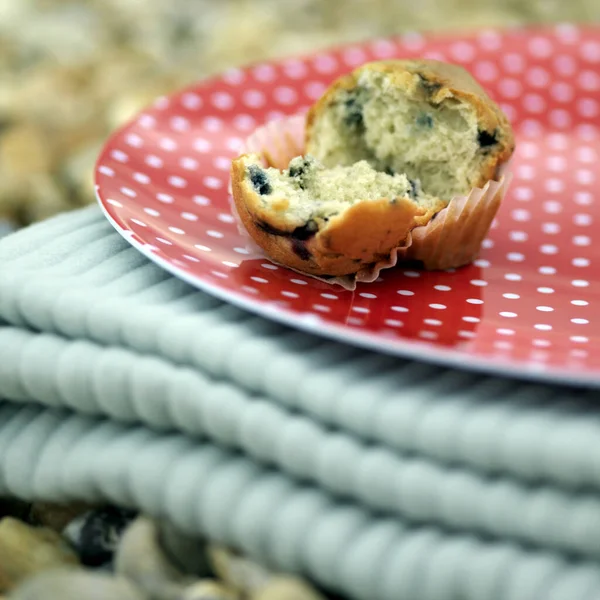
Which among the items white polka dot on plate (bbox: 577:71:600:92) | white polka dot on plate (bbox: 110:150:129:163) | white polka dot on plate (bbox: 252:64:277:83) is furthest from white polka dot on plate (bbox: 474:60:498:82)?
white polka dot on plate (bbox: 110:150:129:163)

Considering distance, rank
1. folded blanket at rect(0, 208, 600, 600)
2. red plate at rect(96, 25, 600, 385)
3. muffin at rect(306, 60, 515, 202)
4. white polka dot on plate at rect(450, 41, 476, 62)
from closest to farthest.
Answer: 1. folded blanket at rect(0, 208, 600, 600)
2. red plate at rect(96, 25, 600, 385)
3. muffin at rect(306, 60, 515, 202)
4. white polka dot on plate at rect(450, 41, 476, 62)

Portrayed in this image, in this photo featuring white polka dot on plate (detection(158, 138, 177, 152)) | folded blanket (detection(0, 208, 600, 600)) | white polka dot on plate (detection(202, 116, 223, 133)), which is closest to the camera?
folded blanket (detection(0, 208, 600, 600))

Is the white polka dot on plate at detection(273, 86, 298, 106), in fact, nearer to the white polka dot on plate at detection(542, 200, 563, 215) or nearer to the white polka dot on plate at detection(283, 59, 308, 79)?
the white polka dot on plate at detection(283, 59, 308, 79)

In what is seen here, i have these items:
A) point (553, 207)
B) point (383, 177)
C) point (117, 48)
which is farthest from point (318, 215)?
point (117, 48)

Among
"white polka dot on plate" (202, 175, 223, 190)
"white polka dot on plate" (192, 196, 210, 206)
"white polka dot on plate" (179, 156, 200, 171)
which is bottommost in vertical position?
"white polka dot on plate" (192, 196, 210, 206)

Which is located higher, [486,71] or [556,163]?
[486,71]

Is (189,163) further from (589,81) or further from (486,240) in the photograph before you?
(589,81)

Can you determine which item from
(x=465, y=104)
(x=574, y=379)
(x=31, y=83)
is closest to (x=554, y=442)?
(x=574, y=379)

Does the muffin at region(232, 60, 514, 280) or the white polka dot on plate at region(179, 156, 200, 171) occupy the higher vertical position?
the muffin at region(232, 60, 514, 280)
